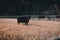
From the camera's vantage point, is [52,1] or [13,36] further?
[52,1]

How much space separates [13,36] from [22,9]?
3256cm

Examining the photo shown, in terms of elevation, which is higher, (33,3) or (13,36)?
(13,36)

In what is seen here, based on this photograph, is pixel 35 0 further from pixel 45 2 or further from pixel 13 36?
pixel 13 36

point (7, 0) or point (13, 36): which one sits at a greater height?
point (13, 36)

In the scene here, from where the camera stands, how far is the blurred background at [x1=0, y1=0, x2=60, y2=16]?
47.1 metres

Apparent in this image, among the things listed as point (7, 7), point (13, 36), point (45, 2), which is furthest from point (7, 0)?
point (13, 36)

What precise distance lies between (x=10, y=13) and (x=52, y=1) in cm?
891

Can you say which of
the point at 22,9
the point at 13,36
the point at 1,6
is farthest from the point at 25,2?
the point at 13,36

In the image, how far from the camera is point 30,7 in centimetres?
4734

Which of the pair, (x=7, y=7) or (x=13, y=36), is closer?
(x=13, y=36)

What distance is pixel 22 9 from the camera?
154 feet

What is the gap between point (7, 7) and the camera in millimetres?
47562

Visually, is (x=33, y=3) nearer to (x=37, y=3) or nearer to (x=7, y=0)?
(x=37, y=3)

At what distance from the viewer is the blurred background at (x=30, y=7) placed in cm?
4706
